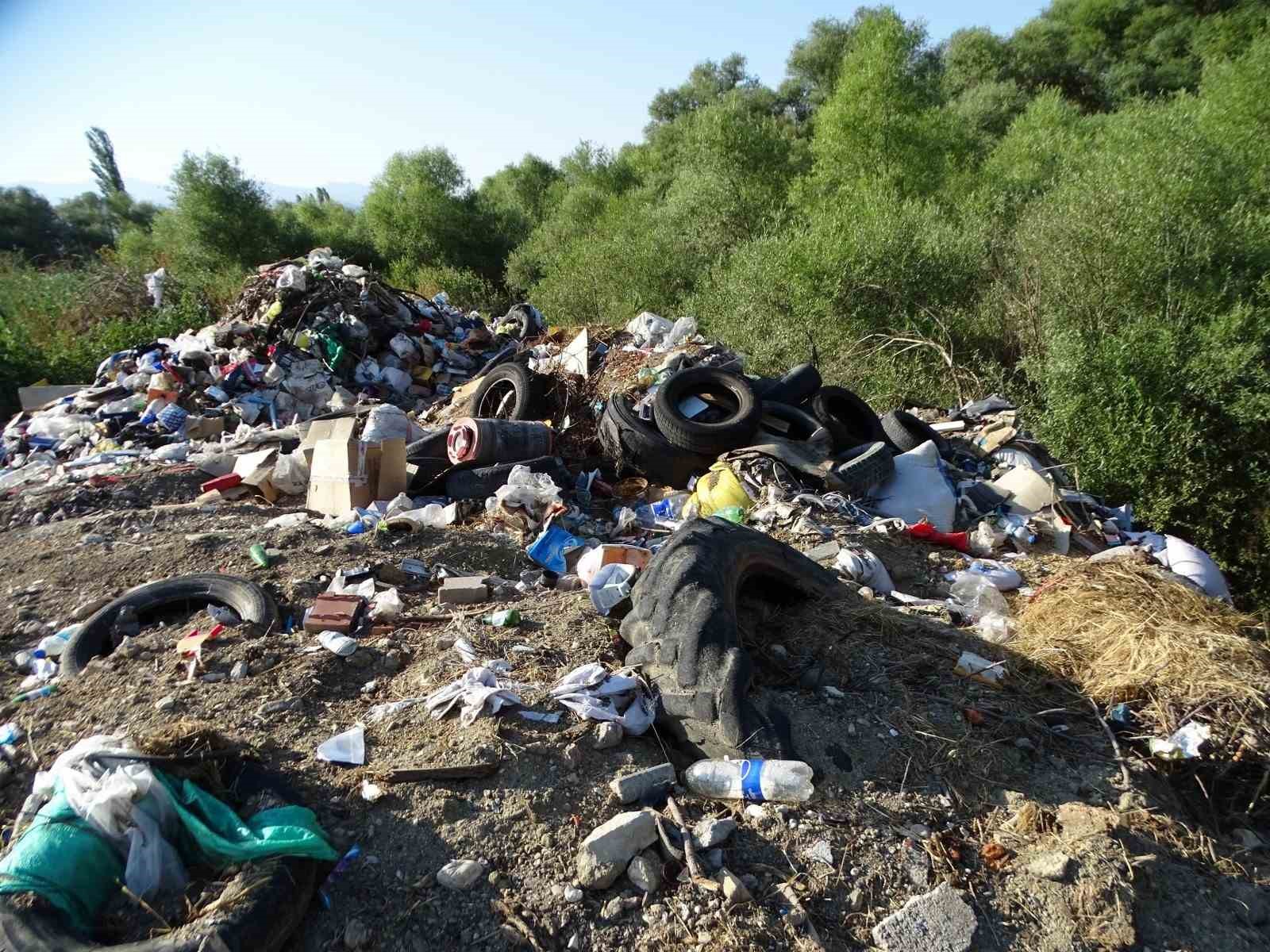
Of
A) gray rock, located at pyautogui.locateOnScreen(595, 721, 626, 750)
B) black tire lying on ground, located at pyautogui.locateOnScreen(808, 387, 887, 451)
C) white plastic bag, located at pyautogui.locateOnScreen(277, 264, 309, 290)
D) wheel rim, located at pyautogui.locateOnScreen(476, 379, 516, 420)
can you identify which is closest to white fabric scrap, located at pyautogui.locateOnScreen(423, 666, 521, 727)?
gray rock, located at pyautogui.locateOnScreen(595, 721, 626, 750)

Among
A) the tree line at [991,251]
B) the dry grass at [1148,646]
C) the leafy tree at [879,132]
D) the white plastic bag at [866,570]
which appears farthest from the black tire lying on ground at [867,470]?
the leafy tree at [879,132]

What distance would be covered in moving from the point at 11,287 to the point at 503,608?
47.9ft

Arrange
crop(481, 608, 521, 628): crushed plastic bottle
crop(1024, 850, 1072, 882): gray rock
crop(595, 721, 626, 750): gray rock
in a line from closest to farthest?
crop(1024, 850, 1072, 882): gray rock < crop(595, 721, 626, 750): gray rock < crop(481, 608, 521, 628): crushed plastic bottle

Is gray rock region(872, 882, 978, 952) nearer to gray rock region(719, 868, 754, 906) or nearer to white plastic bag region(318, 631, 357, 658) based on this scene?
gray rock region(719, 868, 754, 906)

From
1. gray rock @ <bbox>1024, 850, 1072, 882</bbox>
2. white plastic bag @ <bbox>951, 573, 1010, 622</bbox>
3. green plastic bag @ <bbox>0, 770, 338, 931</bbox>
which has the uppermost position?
green plastic bag @ <bbox>0, 770, 338, 931</bbox>

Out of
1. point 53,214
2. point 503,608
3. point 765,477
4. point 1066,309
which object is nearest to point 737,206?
point 1066,309

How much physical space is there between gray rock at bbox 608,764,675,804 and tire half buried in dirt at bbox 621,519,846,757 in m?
0.17

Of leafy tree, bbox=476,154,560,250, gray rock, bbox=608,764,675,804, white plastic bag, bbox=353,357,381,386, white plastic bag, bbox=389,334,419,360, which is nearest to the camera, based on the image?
gray rock, bbox=608,764,675,804

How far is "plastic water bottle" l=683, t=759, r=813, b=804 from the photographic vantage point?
2.09m

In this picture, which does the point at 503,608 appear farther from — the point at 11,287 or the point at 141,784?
the point at 11,287

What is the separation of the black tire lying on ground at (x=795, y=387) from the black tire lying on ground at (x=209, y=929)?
4.90 metres

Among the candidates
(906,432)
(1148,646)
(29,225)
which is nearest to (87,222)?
(29,225)

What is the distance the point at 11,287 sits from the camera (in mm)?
12766

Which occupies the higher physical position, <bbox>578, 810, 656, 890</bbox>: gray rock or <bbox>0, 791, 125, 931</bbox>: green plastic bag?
<bbox>0, 791, 125, 931</bbox>: green plastic bag
